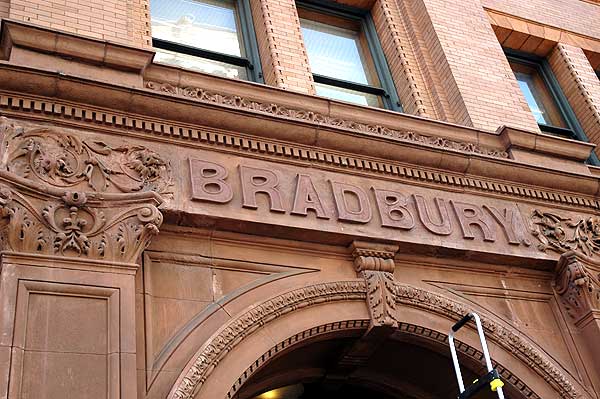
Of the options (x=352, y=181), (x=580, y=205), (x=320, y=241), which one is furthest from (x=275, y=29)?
(x=580, y=205)

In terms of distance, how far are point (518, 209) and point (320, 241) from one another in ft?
9.01

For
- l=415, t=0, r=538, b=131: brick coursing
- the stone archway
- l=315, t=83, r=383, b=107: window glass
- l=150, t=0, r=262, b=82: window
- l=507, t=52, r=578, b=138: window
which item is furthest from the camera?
l=507, t=52, r=578, b=138: window

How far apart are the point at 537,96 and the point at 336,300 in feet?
24.6

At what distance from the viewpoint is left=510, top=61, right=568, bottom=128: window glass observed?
40.9ft

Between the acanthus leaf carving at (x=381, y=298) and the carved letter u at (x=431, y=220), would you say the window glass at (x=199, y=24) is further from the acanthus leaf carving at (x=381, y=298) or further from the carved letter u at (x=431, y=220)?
the acanthus leaf carving at (x=381, y=298)

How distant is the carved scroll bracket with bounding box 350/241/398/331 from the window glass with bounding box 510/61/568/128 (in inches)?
236

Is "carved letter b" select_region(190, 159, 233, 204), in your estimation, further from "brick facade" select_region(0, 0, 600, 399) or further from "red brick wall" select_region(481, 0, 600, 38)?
"red brick wall" select_region(481, 0, 600, 38)

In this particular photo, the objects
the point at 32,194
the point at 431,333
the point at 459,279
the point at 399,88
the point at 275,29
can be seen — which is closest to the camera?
the point at 32,194

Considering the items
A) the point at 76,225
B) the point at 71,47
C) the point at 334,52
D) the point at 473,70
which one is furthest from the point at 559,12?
the point at 76,225

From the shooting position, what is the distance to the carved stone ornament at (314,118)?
25.5 ft

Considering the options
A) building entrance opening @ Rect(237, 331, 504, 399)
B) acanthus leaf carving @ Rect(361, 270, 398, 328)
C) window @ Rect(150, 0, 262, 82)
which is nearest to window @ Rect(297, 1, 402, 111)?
window @ Rect(150, 0, 262, 82)

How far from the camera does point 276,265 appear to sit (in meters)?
7.09

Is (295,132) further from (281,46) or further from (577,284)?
(577,284)

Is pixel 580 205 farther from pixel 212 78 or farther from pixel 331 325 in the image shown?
pixel 212 78
